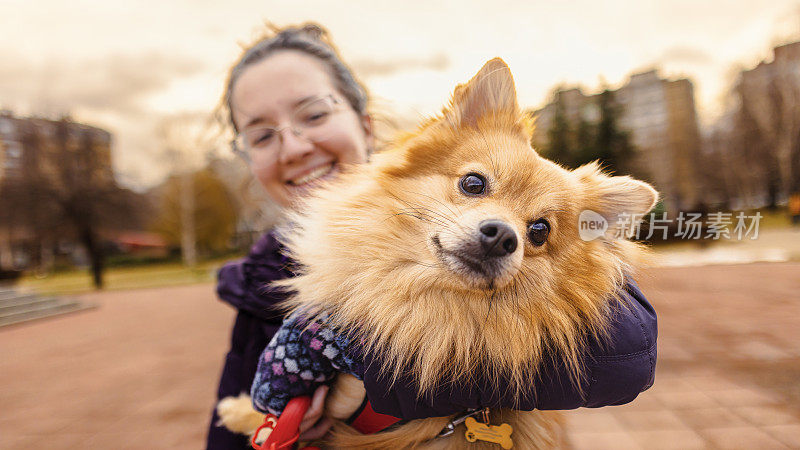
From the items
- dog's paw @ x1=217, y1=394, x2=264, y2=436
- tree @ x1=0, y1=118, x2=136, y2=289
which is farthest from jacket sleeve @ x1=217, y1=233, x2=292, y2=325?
tree @ x1=0, y1=118, x2=136, y2=289

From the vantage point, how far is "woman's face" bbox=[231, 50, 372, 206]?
2100 mm

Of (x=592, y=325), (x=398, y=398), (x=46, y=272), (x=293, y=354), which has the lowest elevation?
(x=46, y=272)

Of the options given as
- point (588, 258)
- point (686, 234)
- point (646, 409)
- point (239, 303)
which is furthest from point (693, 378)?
point (239, 303)

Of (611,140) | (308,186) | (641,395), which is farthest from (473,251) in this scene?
(641,395)

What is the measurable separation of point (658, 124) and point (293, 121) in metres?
2.09

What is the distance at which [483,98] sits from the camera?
1731 millimetres

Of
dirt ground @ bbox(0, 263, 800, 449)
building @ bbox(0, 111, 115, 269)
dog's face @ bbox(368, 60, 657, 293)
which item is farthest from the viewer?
building @ bbox(0, 111, 115, 269)

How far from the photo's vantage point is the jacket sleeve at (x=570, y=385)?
4.54 feet

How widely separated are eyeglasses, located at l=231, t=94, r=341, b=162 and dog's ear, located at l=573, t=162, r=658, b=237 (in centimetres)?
117

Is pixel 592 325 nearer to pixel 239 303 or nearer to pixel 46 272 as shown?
pixel 239 303

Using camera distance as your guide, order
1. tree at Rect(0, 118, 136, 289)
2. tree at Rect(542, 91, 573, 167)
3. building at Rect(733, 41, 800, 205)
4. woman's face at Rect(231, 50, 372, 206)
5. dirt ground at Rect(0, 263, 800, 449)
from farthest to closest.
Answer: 1. tree at Rect(0, 118, 136, 289)
2. building at Rect(733, 41, 800, 205)
3. dirt ground at Rect(0, 263, 800, 449)
4. woman's face at Rect(231, 50, 372, 206)
5. tree at Rect(542, 91, 573, 167)

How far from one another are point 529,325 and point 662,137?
1.78 m

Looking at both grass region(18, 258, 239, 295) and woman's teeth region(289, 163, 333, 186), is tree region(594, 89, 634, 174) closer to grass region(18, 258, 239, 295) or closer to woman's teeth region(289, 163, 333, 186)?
woman's teeth region(289, 163, 333, 186)

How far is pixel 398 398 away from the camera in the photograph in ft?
4.79
